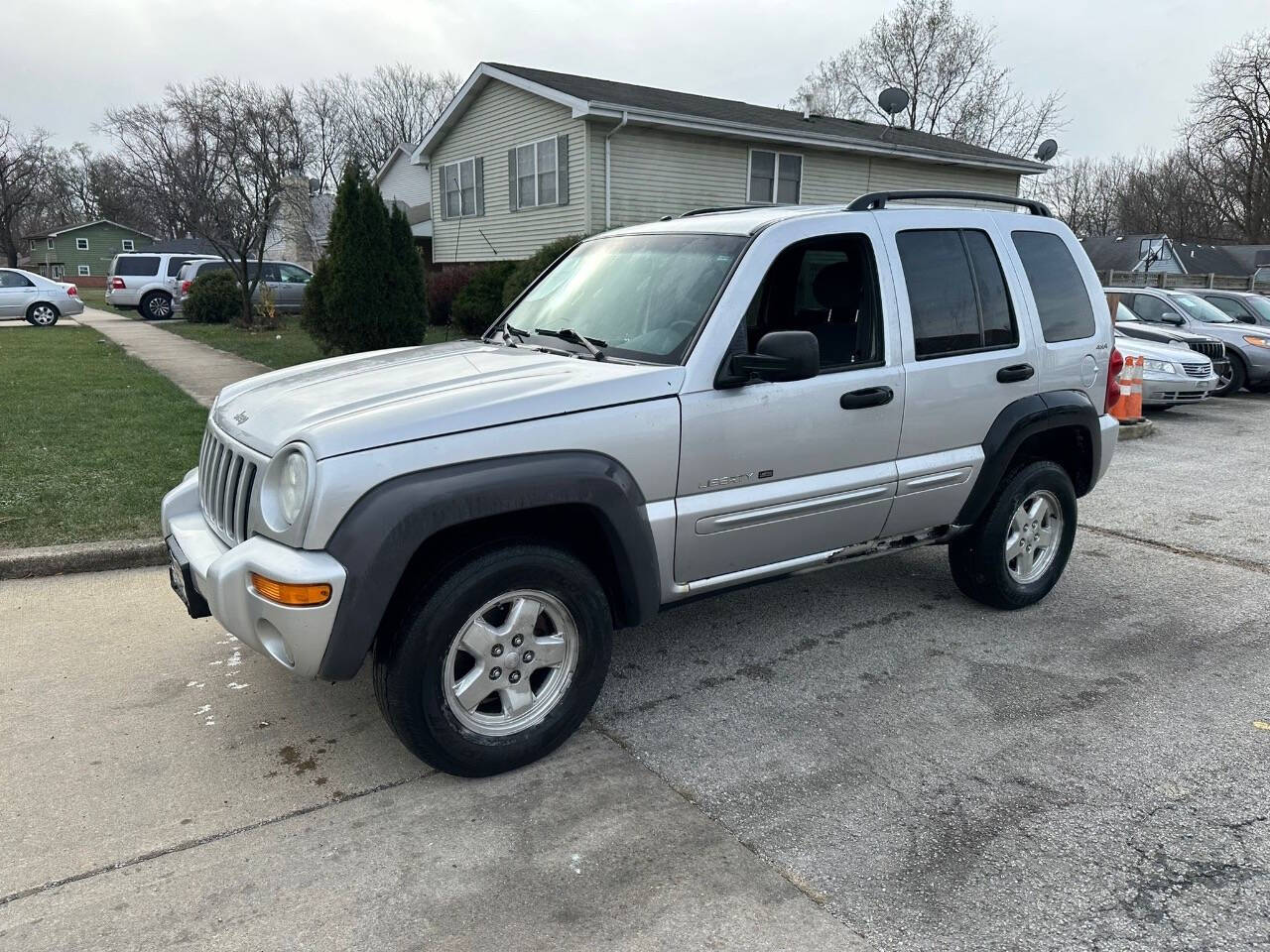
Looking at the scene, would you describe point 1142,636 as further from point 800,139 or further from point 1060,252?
point 800,139

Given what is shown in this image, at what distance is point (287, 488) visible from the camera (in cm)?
297

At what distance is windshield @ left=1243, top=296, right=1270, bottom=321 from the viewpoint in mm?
15508

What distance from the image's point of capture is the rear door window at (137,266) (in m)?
26.0

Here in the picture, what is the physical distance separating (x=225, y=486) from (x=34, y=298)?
77.6 ft

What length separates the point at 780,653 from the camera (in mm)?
4332

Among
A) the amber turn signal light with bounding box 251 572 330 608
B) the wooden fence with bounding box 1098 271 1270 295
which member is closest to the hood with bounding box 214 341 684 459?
the amber turn signal light with bounding box 251 572 330 608

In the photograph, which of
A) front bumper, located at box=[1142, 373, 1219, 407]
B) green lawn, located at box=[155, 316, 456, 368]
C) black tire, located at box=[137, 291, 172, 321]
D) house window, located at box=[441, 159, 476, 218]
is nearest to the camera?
front bumper, located at box=[1142, 373, 1219, 407]

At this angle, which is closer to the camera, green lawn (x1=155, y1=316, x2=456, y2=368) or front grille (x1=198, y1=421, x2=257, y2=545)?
front grille (x1=198, y1=421, x2=257, y2=545)

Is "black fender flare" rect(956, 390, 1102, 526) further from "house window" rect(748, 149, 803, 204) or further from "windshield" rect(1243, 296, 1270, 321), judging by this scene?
"house window" rect(748, 149, 803, 204)

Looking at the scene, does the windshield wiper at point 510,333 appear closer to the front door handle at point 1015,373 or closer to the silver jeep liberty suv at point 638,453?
the silver jeep liberty suv at point 638,453

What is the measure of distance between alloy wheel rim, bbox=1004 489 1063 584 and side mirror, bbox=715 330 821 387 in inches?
73.9

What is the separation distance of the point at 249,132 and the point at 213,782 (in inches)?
1011

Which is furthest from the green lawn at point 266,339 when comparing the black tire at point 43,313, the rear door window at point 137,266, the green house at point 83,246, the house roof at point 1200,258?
the green house at point 83,246

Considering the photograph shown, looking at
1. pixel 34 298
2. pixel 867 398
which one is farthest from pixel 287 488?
pixel 34 298
